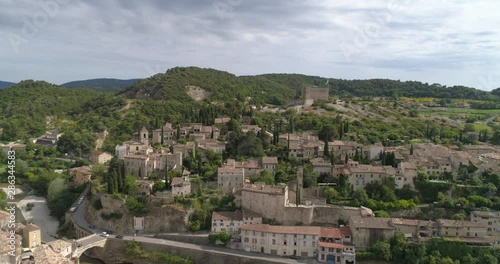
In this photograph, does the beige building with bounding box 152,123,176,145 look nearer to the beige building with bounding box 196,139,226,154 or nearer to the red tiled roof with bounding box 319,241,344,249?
the beige building with bounding box 196,139,226,154

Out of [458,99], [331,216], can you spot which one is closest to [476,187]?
[331,216]

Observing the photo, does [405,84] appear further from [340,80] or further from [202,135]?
[202,135]

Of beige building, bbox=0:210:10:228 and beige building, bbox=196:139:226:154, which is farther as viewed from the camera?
beige building, bbox=196:139:226:154

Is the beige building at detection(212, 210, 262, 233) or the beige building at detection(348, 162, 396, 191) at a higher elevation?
the beige building at detection(348, 162, 396, 191)

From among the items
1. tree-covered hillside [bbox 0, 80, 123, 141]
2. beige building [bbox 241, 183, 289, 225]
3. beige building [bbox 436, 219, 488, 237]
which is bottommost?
beige building [bbox 436, 219, 488, 237]

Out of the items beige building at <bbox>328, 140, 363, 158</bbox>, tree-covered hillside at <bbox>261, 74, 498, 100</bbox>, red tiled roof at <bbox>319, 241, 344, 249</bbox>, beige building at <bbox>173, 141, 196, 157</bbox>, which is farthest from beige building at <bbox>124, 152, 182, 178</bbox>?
tree-covered hillside at <bbox>261, 74, 498, 100</bbox>

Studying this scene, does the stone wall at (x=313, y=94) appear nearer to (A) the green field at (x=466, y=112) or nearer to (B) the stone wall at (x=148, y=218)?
(A) the green field at (x=466, y=112)

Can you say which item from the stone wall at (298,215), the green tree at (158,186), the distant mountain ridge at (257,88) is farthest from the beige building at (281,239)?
the distant mountain ridge at (257,88)

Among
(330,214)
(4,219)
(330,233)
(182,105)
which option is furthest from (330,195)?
(182,105)
